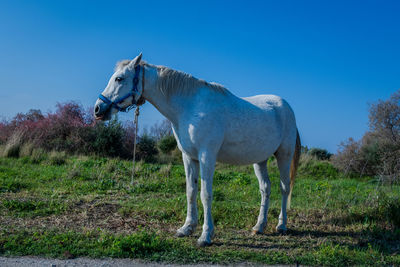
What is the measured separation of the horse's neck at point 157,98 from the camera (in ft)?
14.2

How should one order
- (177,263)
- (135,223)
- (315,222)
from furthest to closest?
(315,222), (135,223), (177,263)

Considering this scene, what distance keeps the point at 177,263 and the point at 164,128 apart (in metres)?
18.4

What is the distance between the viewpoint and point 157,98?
172 inches

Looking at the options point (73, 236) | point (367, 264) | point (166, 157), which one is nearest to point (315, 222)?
point (367, 264)

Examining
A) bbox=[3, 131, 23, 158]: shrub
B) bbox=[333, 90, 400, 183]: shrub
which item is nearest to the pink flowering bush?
bbox=[3, 131, 23, 158]: shrub

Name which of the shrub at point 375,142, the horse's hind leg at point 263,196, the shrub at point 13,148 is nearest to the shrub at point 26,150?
the shrub at point 13,148

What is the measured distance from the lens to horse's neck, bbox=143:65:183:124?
4332 millimetres

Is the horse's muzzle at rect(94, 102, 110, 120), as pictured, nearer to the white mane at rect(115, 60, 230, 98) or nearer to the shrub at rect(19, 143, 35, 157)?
the white mane at rect(115, 60, 230, 98)

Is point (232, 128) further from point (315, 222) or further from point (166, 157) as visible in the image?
point (166, 157)

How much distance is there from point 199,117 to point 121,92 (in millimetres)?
1096

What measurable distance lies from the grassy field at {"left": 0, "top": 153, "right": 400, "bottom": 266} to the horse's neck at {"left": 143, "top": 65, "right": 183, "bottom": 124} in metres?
1.67

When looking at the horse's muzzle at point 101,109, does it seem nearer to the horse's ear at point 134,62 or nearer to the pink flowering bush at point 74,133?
the horse's ear at point 134,62

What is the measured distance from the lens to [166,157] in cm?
1446

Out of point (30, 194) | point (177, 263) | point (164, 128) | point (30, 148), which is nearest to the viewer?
point (177, 263)
